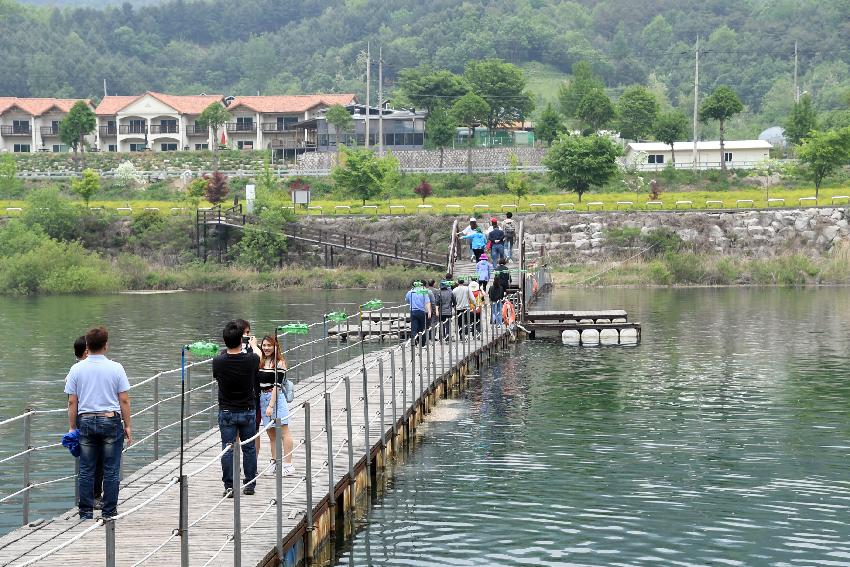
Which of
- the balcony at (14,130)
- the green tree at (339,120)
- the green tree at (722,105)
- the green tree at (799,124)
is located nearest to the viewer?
the green tree at (722,105)

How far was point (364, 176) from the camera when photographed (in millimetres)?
99938

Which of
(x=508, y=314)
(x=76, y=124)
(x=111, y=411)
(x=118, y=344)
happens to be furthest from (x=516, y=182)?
(x=111, y=411)

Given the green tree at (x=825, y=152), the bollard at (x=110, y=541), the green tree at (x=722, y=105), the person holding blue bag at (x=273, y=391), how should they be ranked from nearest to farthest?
the bollard at (x=110, y=541) < the person holding blue bag at (x=273, y=391) < the green tree at (x=825, y=152) < the green tree at (x=722, y=105)

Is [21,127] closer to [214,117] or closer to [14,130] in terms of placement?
[14,130]

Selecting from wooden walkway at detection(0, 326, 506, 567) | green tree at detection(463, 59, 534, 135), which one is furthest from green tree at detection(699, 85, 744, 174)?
wooden walkway at detection(0, 326, 506, 567)

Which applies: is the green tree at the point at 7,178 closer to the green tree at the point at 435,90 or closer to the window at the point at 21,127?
the window at the point at 21,127

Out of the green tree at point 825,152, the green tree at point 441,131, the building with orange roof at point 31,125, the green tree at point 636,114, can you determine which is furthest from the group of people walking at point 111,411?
the building with orange roof at point 31,125

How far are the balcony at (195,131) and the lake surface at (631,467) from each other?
364ft

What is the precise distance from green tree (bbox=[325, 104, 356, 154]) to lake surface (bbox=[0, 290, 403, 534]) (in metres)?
55.5

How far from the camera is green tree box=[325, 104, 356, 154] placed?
131875 mm

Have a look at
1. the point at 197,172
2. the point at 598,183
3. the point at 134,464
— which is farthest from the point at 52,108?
the point at 134,464

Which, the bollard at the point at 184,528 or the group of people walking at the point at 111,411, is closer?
the bollard at the point at 184,528

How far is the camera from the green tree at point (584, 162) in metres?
98.8

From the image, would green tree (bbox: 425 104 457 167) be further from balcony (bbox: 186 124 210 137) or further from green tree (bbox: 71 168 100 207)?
green tree (bbox: 71 168 100 207)
